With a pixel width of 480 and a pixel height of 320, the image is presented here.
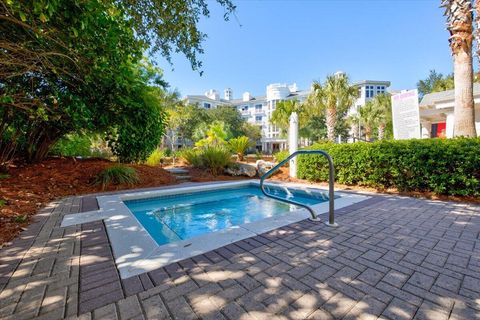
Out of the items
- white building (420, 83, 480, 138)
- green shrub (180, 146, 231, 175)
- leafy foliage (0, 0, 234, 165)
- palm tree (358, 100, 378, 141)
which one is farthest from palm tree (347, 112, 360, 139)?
leafy foliage (0, 0, 234, 165)

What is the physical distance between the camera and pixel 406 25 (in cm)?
987

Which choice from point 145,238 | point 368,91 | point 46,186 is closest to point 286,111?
point 46,186

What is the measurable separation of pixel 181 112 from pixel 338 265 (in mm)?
28662

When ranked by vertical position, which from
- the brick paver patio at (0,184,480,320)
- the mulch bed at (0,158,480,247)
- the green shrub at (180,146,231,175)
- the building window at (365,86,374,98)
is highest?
the building window at (365,86,374,98)

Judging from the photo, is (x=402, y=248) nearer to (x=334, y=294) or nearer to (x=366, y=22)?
(x=334, y=294)

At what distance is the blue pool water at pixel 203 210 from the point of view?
4.54 meters

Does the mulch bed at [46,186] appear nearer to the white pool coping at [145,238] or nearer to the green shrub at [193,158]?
the white pool coping at [145,238]

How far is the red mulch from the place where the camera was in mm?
3697

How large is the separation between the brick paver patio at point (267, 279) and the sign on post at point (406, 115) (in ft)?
18.7

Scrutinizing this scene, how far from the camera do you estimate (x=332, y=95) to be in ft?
52.5

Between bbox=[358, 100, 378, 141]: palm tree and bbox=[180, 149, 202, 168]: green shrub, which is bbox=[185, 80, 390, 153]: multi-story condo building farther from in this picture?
bbox=[180, 149, 202, 168]: green shrub

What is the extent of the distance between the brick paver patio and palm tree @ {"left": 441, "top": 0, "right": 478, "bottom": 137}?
17.0 ft

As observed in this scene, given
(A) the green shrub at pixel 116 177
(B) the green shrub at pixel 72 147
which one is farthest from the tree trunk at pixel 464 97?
(B) the green shrub at pixel 72 147

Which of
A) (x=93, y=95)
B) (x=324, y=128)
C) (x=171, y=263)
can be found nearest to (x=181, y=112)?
(x=324, y=128)
